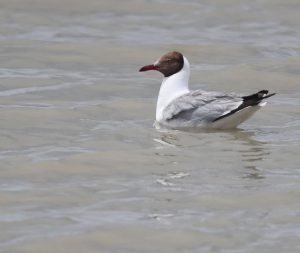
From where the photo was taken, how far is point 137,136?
1101 centimetres

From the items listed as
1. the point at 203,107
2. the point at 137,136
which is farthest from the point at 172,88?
the point at 137,136

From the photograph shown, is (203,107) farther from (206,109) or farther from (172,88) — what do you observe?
(172,88)

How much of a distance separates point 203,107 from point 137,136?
0.75 meters

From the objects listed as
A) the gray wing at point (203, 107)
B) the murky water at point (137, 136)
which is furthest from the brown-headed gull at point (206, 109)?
the murky water at point (137, 136)

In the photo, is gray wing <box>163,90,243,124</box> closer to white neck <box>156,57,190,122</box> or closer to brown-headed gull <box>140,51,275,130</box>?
brown-headed gull <box>140,51,275,130</box>

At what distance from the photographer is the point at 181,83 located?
1211cm

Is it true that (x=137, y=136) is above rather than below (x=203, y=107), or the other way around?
below

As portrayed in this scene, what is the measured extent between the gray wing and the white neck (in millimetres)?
279

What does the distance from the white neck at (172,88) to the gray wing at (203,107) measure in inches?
11.0

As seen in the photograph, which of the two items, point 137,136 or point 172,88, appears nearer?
point 137,136

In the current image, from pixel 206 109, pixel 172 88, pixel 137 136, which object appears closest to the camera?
pixel 137 136

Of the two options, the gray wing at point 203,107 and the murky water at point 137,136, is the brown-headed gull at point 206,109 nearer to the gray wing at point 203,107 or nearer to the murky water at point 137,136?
the gray wing at point 203,107

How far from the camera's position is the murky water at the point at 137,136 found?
7965 mm

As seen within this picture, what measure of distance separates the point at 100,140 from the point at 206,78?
3.38 m
